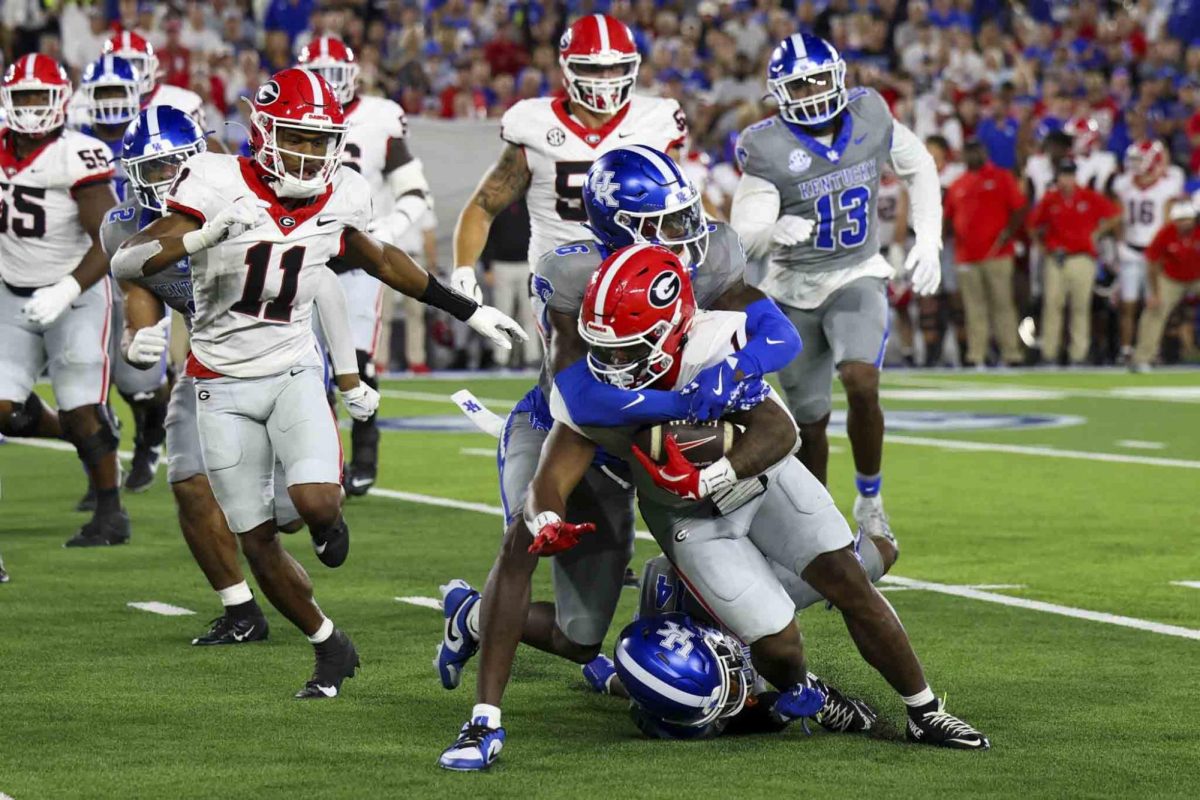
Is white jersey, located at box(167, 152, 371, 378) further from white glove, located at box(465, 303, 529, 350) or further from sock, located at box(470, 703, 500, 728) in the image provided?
sock, located at box(470, 703, 500, 728)

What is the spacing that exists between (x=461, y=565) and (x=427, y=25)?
12.9 metres

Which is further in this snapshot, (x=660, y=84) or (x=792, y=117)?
(x=660, y=84)

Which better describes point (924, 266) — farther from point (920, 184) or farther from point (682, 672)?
point (682, 672)

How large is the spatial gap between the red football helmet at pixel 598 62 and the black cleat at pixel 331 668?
2583 millimetres

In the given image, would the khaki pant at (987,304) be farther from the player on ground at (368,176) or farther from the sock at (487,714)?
the sock at (487,714)

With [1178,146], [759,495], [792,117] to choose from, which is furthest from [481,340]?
[759,495]

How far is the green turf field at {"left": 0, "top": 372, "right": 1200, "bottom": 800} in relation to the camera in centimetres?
450

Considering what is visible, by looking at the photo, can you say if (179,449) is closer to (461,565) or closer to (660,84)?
(461,565)

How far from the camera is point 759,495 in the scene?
4828 mm

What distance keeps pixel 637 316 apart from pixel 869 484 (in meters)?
3.34

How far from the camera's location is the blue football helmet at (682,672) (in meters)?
4.79

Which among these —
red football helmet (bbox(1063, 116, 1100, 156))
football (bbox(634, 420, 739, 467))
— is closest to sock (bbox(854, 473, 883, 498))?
football (bbox(634, 420, 739, 467))

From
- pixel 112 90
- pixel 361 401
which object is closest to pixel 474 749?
pixel 361 401

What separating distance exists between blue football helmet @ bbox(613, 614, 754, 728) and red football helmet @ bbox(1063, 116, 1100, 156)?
44.8 ft
